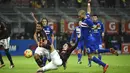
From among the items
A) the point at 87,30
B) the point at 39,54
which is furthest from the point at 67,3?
the point at 39,54

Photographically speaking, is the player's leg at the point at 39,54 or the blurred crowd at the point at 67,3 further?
the blurred crowd at the point at 67,3

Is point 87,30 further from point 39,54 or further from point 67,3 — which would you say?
point 67,3

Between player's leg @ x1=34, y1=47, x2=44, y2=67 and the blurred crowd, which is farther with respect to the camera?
the blurred crowd

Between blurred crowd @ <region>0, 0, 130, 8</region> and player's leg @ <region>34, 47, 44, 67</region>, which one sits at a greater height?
player's leg @ <region>34, 47, 44, 67</region>

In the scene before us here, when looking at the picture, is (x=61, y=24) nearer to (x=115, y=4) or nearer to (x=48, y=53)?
(x=115, y=4)

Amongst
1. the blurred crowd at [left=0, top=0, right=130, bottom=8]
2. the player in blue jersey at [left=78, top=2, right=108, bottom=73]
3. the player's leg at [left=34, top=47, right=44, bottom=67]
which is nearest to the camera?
the player's leg at [left=34, top=47, right=44, bottom=67]

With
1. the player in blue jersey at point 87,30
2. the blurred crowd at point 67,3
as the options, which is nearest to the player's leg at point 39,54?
the player in blue jersey at point 87,30

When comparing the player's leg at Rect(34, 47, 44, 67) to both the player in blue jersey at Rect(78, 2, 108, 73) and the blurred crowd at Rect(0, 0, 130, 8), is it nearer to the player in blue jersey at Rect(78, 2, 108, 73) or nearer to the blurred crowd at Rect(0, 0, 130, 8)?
the player in blue jersey at Rect(78, 2, 108, 73)

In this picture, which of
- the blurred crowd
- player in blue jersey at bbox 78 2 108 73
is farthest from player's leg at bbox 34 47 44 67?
the blurred crowd

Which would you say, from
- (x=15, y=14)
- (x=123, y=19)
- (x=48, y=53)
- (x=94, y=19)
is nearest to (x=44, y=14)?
(x=15, y=14)

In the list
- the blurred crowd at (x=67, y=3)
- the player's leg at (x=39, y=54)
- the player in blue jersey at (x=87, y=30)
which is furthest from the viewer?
the blurred crowd at (x=67, y=3)

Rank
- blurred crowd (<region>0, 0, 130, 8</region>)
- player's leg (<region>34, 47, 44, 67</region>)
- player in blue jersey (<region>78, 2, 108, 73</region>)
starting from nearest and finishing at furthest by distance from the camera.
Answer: player's leg (<region>34, 47, 44, 67</region>) < player in blue jersey (<region>78, 2, 108, 73</region>) < blurred crowd (<region>0, 0, 130, 8</region>)

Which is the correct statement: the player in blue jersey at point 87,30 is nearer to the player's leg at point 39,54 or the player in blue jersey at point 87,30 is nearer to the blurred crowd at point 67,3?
the player's leg at point 39,54

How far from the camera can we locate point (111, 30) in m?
38.0
